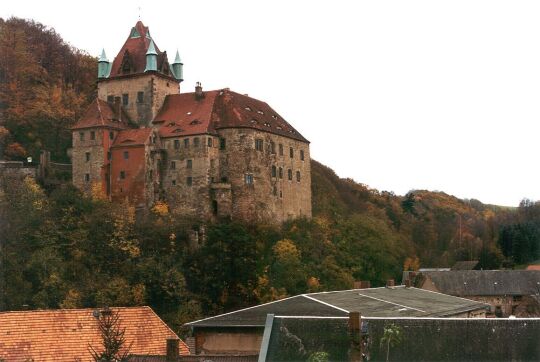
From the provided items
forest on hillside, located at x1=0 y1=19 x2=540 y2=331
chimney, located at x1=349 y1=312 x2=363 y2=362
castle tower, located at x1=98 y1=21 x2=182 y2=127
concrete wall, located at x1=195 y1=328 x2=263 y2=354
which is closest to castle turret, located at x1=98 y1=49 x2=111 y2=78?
castle tower, located at x1=98 y1=21 x2=182 y2=127

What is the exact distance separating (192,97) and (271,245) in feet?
46.7

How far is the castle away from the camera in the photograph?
72.3 meters

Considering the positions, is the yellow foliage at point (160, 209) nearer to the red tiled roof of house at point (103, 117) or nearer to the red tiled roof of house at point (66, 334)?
the red tiled roof of house at point (103, 117)

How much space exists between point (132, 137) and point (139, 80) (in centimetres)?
659

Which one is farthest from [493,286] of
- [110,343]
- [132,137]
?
[110,343]

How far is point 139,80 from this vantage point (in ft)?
253

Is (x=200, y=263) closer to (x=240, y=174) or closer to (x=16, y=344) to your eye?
(x=240, y=174)

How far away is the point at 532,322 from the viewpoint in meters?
26.6

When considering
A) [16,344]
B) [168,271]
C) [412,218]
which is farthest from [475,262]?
[16,344]

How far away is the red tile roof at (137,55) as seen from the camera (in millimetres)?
78000

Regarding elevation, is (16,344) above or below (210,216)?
below

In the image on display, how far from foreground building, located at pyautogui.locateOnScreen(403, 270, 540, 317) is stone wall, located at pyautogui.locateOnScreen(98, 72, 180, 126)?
26394 millimetres

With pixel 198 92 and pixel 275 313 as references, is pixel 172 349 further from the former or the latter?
pixel 198 92

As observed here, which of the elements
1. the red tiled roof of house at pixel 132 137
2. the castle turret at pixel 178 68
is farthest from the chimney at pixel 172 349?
the castle turret at pixel 178 68
